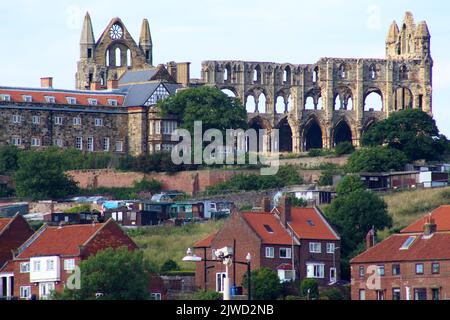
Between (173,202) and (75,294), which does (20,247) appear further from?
(173,202)

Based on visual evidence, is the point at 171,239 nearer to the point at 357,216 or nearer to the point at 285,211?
the point at 357,216

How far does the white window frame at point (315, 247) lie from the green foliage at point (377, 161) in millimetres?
29267

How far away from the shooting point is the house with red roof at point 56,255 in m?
70.5

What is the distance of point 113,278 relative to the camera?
61.5 meters

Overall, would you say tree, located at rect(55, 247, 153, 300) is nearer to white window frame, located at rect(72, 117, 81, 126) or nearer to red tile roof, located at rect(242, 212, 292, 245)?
red tile roof, located at rect(242, 212, 292, 245)

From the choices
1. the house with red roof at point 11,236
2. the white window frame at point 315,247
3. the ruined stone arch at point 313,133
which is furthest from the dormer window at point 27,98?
the white window frame at point 315,247

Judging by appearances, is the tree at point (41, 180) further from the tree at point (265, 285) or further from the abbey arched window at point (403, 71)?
the abbey arched window at point (403, 71)

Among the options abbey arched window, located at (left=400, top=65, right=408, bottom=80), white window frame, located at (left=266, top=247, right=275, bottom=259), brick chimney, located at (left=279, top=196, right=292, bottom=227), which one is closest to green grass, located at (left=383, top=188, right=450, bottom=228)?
brick chimney, located at (left=279, top=196, right=292, bottom=227)

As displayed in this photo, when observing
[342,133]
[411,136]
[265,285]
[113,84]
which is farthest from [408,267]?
[342,133]

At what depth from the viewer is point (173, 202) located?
325 feet

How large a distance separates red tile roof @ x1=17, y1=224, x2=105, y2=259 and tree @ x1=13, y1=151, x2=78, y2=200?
27414mm

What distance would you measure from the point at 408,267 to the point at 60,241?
1441 cm

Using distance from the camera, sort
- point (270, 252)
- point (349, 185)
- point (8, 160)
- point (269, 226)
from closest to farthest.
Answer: point (270, 252)
point (269, 226)
point (349, 185)
point (8, 160)
